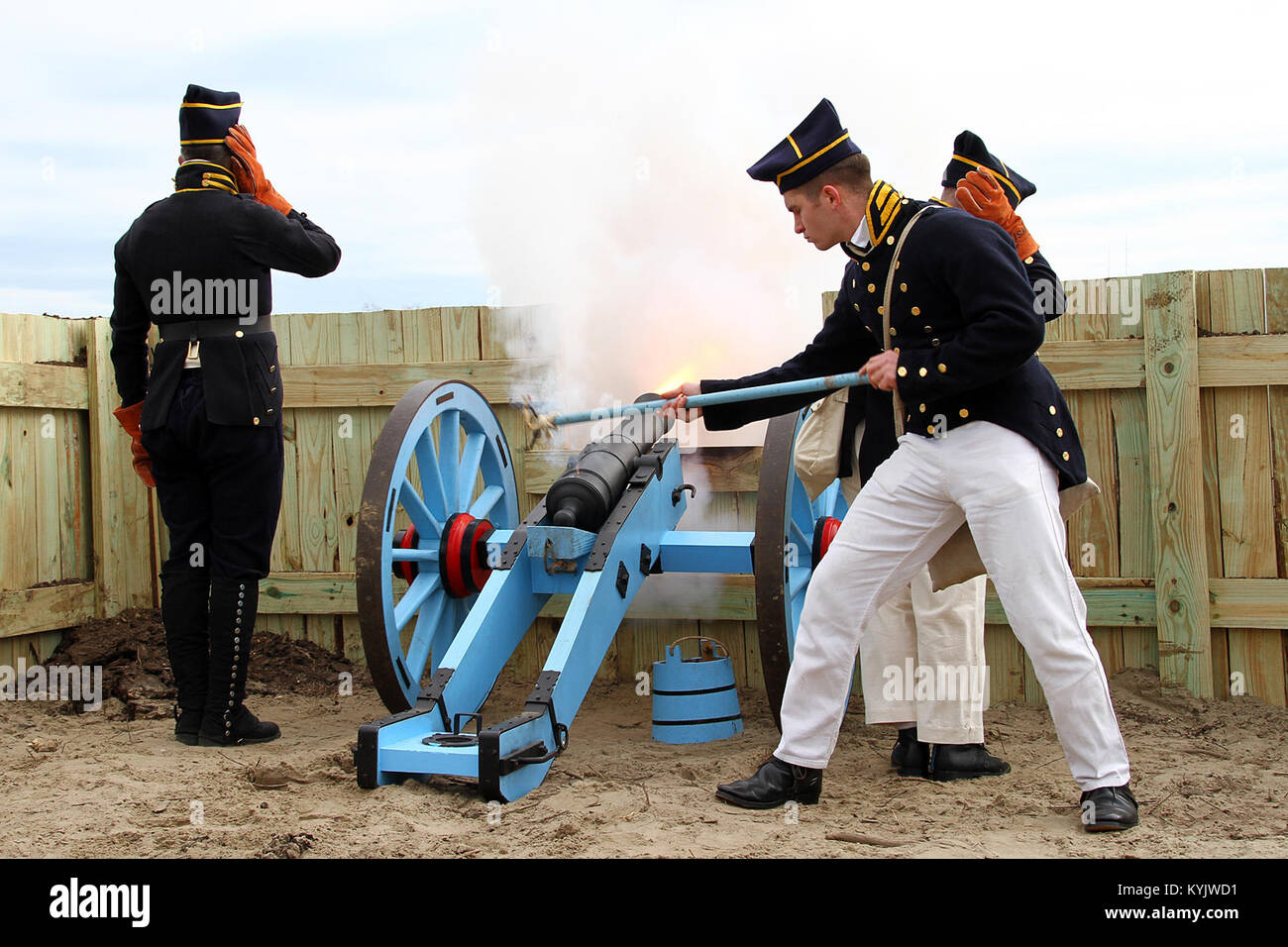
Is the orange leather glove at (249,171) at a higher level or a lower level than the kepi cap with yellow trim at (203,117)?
lower

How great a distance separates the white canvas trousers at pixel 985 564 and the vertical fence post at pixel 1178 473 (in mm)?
1530

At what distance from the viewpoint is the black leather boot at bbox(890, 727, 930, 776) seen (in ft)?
12.1

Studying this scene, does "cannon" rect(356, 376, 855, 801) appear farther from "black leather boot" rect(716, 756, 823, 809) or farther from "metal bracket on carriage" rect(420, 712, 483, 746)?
"black leather boot" rect(716, 756, 823, 809)

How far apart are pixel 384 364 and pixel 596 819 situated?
109 inches

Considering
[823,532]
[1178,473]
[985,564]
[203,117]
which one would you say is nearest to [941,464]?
[985,564]

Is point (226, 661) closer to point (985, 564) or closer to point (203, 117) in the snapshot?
point (203, 117)

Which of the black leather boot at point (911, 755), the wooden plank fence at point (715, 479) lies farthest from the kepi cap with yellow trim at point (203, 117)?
the black leather boot at point (911, 755)

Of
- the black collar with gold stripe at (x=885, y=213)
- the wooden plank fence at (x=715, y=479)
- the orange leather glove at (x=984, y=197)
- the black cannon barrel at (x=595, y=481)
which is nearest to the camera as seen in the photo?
the black collar with gold stripe at (x=885, y=213)

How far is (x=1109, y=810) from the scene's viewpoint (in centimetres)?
290

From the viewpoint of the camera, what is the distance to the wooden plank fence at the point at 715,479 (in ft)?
14.3

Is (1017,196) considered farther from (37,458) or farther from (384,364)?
(37,458)

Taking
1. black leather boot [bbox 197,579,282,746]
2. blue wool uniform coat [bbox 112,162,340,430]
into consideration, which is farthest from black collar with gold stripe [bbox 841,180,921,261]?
black leather boot [bbox 197,579,282,746]

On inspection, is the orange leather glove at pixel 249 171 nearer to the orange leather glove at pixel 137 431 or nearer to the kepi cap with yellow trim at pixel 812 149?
the orange leather glove at pixel 137 431

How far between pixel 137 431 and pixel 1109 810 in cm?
334
